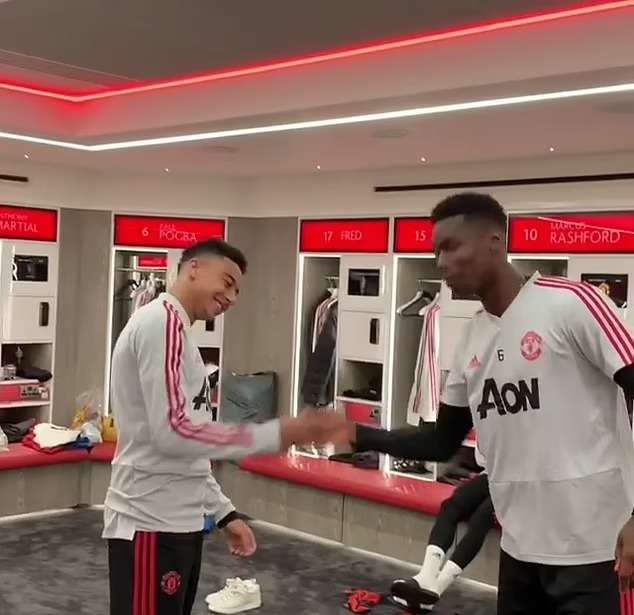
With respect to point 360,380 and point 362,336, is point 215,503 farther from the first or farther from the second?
point 360,380

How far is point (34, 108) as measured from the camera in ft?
18.3

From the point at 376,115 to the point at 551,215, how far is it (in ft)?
5.74

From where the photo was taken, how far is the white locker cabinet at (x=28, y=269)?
6.83 meters

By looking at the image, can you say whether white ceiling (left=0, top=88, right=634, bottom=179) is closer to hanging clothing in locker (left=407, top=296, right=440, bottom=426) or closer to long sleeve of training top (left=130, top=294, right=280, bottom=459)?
hanging clothing in locker (left=407, top=296, right=440, bottom=426)

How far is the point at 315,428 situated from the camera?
227 centimetres

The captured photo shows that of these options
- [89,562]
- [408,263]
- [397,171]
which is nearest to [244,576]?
[89,562]

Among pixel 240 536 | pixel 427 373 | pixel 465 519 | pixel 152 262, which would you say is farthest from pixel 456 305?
pixel 240 536

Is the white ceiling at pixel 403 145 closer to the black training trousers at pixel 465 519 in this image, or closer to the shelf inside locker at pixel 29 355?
the shelf inside locker at pixel 29 355

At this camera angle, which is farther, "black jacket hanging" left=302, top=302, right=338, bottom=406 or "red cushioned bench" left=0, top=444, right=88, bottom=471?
"black jacket hanging" left=302, top=302, right=338, bottom=406

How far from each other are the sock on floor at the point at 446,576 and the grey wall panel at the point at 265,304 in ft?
8.41

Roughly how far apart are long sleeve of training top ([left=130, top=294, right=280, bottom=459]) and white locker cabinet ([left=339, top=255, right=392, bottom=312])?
4161 mm

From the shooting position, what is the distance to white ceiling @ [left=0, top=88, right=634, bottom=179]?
4.41m

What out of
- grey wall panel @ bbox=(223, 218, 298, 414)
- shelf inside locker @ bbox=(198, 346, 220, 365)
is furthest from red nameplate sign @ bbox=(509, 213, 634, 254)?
shelf inside locker @ bbox=(198, 346, 220, 365)

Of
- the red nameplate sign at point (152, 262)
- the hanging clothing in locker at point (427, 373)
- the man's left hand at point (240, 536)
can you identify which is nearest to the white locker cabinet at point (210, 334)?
the red nameplate sign at point (152, 262)
